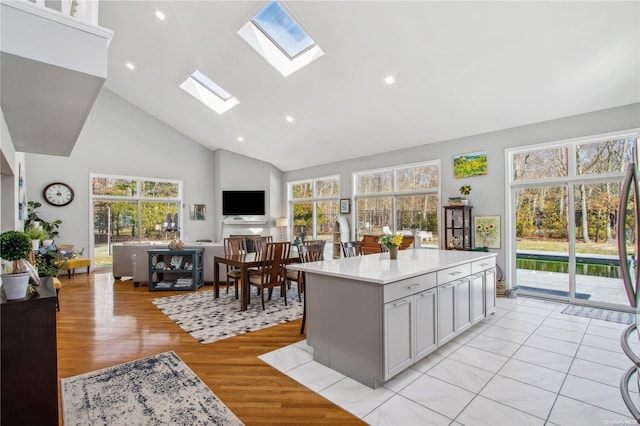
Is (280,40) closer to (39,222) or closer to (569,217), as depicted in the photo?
(569,217)

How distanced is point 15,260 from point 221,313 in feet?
9.02

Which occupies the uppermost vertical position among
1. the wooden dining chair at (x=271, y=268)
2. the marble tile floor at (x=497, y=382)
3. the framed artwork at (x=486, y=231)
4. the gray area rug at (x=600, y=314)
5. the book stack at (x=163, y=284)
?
the framed artwork at (x=486, y=231)

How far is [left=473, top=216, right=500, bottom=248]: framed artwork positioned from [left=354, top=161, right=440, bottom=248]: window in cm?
81

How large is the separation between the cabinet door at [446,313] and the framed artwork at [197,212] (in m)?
8.23

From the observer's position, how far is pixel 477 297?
3.60 m

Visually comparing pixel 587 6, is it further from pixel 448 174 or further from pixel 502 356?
pixel 502 356

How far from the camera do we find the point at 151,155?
8.83 m

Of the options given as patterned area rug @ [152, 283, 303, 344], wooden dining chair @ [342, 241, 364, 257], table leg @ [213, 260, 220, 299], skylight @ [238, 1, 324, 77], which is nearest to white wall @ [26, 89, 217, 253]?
patterned area rug @ [152, 283, 303, 344]

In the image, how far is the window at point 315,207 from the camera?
27.5 ft

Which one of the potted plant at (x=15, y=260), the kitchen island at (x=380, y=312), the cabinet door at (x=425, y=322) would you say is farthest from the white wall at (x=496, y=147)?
the potted plant at (x=15, y=260)

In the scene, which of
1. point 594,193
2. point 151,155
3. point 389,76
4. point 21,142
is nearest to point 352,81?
point 389,76

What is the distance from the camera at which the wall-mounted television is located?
9.46m

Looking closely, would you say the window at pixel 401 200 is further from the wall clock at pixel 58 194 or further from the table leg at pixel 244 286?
the wall clock at pixel 58 194

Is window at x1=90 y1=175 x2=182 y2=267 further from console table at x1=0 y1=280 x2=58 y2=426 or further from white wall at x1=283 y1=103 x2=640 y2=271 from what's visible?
console table at x1=0 y1=280 x2=58 y2=426
